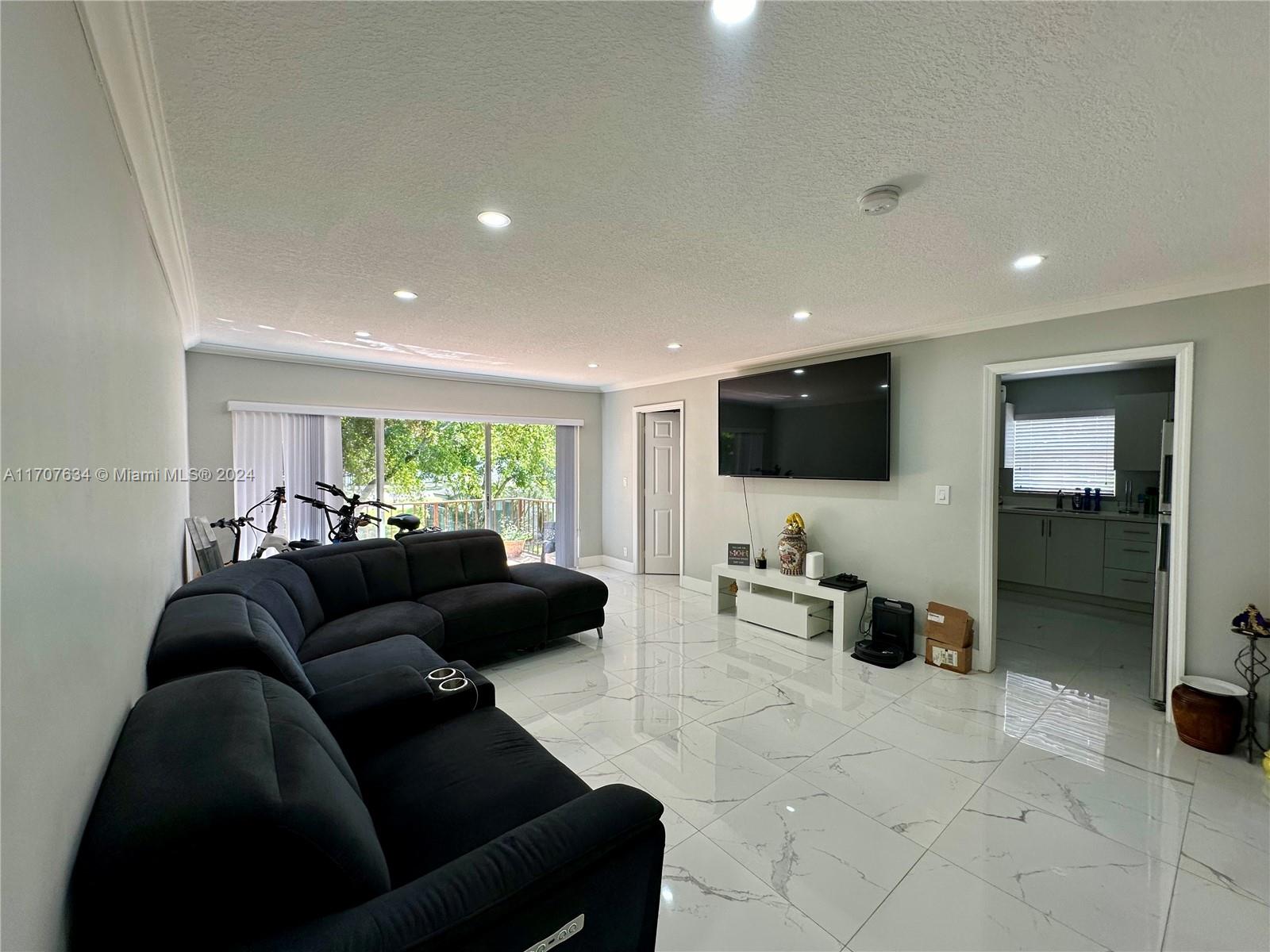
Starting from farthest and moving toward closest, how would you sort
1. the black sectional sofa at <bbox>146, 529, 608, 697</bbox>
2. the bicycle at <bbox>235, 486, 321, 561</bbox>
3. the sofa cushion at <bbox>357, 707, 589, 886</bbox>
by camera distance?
the bicycle at <bbox>235, 486, 321, 561</bbox>, the black sectional sofa at <bbox>146, 529, 608, 697</bbox>, the sofa cushion at <bbox>357, 707, 589, 886</bbox>

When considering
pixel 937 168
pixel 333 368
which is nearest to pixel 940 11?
pixel 937 168

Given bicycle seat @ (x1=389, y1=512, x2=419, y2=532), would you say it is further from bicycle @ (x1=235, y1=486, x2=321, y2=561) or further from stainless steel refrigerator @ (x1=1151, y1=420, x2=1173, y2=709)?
stainless steel refrigerator @ (x1=1151, y1=420, x2=1173, y2=709)

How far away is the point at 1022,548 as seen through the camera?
5.30m

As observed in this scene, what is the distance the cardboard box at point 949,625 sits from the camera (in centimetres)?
351

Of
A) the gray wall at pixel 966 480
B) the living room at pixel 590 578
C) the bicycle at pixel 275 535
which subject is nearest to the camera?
the living room at pixel 590 578

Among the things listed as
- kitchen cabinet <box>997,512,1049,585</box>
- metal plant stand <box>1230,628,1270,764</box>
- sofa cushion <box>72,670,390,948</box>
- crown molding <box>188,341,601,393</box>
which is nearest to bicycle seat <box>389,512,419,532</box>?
crown molding <box>188,341,601,393</box>

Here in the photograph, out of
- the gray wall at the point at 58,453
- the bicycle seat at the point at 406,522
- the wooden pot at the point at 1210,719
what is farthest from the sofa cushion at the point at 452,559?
the wooden pot at the point at 1210,719

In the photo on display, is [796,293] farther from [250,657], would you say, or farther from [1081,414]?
[1081,414]

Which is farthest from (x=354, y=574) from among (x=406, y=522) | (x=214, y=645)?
(x=214, y=645)

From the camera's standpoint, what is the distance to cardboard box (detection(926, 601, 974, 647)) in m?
3.51

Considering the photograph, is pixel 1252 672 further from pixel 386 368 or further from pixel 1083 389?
pixel 386 368

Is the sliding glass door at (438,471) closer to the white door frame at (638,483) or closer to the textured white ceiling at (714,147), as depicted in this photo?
the white door frame at (638,483)

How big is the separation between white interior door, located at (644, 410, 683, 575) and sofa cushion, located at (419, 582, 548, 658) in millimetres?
2711

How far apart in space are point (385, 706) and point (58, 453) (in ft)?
4.38
